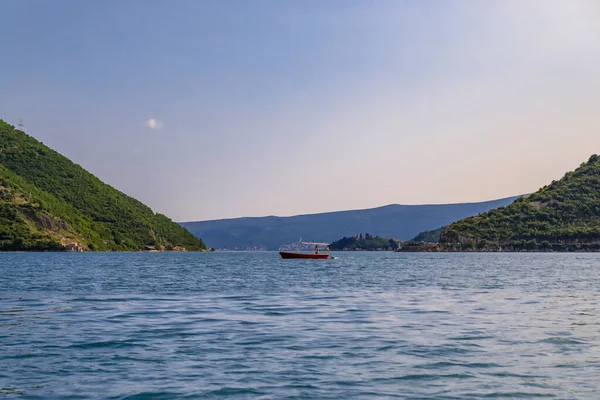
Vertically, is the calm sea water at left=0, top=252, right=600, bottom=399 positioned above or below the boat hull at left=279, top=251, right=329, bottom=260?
below

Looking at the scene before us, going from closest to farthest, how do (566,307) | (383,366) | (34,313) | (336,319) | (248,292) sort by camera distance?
(383,366), (336,319), (34,313), (566,307), (248,292)

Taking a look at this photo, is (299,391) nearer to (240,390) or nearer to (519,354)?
(240,390)

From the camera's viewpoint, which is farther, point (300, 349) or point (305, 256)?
point (305, 256)

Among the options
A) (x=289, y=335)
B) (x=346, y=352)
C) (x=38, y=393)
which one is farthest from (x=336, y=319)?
(x=38, y=393)

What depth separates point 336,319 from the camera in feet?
94.8

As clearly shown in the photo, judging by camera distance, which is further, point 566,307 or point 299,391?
point 566,307

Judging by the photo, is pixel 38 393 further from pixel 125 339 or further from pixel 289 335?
pixel 289 335

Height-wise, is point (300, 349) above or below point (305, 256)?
below

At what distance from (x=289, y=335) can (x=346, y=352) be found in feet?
13.9

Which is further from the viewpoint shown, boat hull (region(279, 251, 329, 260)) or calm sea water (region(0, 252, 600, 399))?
boat hull (region(279, 251, 329, 260))

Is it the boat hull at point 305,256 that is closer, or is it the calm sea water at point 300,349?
the calm sea water at point 300,349

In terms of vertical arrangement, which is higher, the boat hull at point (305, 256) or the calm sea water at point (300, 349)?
the boat hull at point (305, 256)

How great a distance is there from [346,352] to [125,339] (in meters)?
8.04

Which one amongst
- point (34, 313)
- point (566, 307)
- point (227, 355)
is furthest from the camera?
point (566, 307)
